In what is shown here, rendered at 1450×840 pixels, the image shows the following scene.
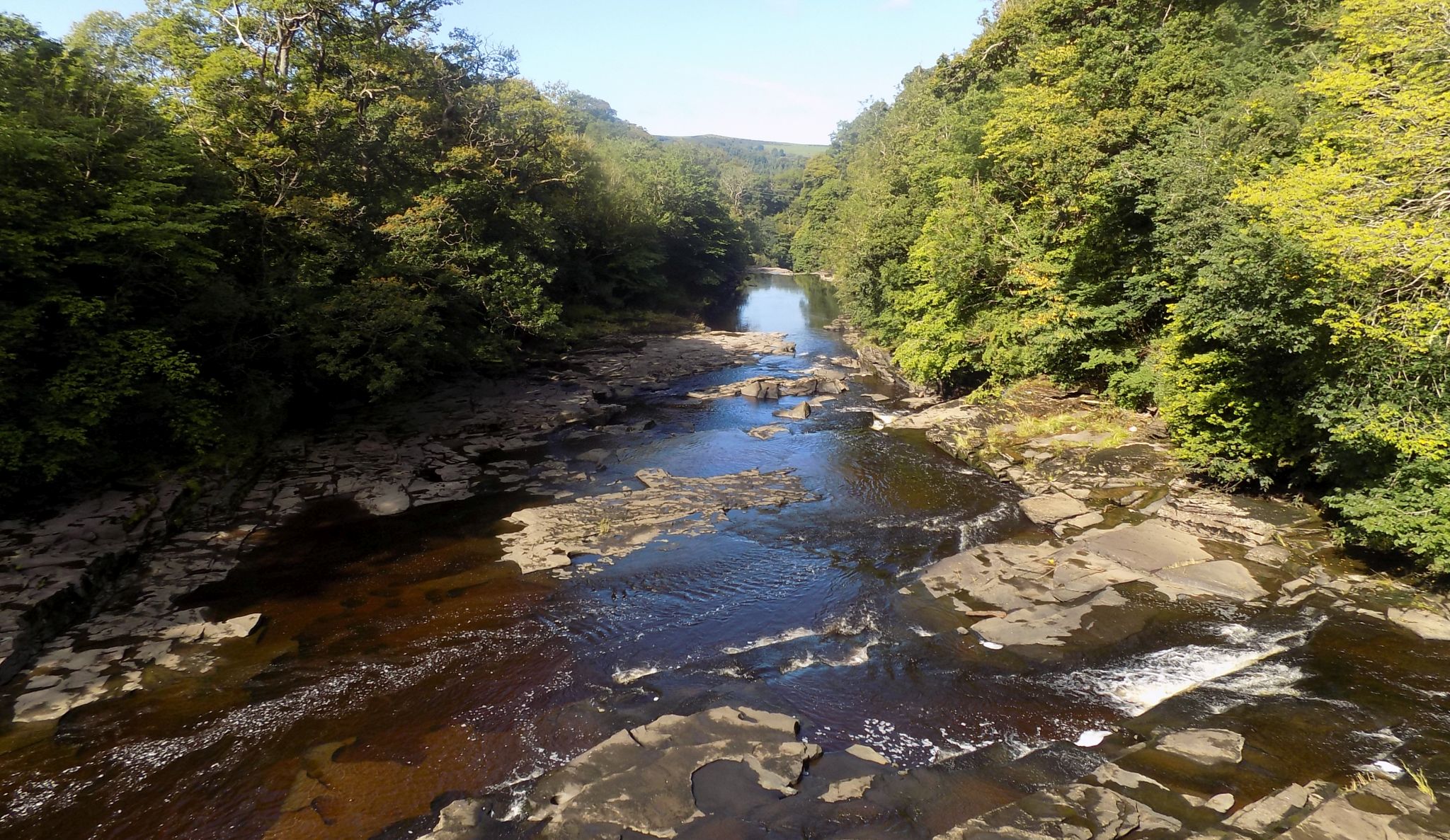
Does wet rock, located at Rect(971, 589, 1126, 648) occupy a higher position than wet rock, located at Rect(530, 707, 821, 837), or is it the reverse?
wet rock, located at Rect(971, 589, 1126, 648)

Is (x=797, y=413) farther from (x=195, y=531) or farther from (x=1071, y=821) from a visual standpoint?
(x=1071, y=821)

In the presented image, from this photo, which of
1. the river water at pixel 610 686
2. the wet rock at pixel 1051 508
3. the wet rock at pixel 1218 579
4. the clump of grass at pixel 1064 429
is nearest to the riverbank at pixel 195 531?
the river water at pixel 610 686

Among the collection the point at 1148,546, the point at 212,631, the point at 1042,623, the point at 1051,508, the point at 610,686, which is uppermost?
the point at 1148,546

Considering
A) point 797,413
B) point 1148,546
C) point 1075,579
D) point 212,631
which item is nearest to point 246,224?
point 212,631

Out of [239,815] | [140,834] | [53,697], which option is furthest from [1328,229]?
[53,697]

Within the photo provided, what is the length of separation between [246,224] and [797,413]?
2040 cm

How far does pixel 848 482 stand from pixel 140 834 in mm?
16897

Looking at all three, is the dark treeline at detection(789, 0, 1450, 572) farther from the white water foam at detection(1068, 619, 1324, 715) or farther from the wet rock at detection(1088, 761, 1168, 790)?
the wet rock at detection(1088, 761, 1168, 790)

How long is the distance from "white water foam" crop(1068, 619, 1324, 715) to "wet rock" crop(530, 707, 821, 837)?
5.04m

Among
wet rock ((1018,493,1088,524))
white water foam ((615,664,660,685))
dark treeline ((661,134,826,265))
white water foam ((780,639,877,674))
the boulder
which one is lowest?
white water foam ((615,664,660,685))

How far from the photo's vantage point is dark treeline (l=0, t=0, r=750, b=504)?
14438mm

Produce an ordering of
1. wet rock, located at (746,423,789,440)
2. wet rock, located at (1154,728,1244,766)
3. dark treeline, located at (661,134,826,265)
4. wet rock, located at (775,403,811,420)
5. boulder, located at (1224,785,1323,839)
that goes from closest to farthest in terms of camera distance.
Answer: boulder, located at (1224,785,1323,839), wet rock, located at (1154,728,1244,766), wet rock, located at (746,423,789,440), wet rock, located at (775,403,811,420), dark treeline, located at (661,134,826,265)

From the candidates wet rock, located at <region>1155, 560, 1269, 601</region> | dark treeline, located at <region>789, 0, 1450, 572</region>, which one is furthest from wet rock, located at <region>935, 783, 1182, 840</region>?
dark treeline, located at <region>789, 0, 1450, 572</region>

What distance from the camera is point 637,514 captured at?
1819 cm
